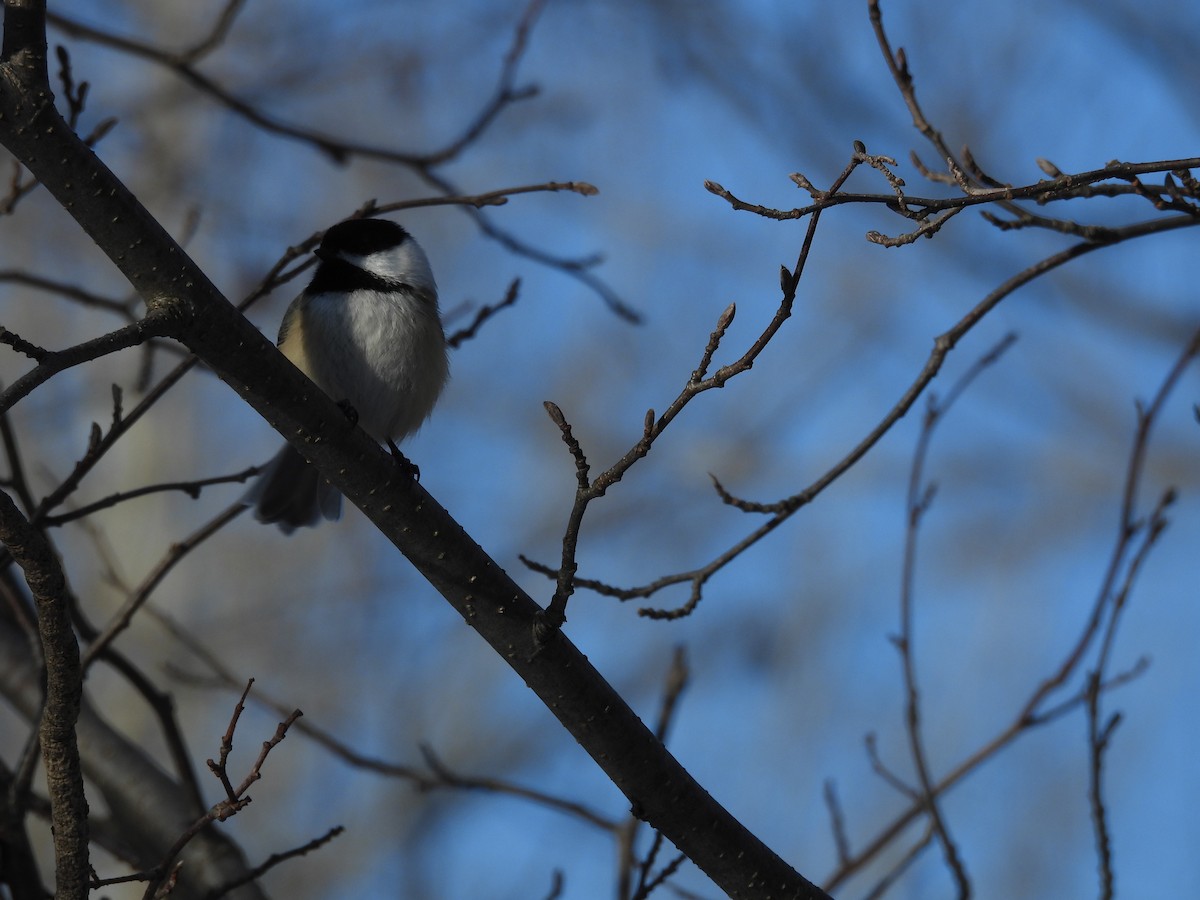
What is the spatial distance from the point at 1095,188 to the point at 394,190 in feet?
35.5

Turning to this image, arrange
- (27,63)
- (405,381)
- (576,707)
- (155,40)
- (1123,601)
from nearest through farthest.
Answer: (27,63) < (576,707) < (1123,601) < (405,381) < (155,40)

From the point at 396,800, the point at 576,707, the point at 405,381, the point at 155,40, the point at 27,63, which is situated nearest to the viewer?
the point at 27,63

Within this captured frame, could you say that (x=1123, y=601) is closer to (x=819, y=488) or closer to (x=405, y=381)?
(x=819, y=488)

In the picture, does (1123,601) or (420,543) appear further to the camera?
(1123,601)

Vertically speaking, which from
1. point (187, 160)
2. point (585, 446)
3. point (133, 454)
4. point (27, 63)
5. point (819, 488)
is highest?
point (187, 160)

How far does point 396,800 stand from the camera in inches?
447

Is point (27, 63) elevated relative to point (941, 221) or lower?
elevated

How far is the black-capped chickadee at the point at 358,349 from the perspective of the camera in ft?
12.9

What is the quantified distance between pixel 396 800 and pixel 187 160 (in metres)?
6.11

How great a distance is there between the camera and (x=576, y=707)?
2416 millimetres

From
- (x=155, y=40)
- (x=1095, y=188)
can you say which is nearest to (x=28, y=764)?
(x=1095, y=188)

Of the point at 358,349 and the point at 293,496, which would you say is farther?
the point at 293,496

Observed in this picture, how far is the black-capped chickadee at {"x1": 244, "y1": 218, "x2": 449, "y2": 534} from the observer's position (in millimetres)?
3928

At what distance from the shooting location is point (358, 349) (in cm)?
392
